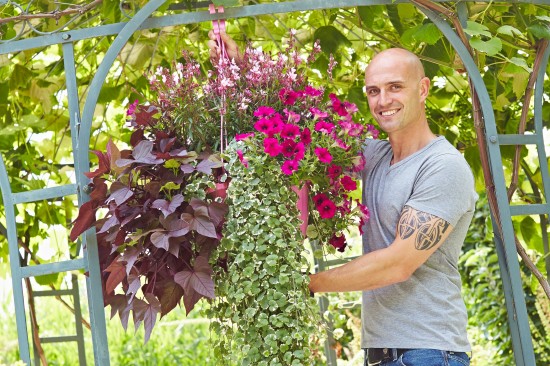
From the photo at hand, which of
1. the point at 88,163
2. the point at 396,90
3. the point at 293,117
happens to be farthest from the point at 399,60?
the point at 88,163

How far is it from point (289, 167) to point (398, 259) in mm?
376

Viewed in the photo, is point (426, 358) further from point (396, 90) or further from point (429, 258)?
point (396, 90)

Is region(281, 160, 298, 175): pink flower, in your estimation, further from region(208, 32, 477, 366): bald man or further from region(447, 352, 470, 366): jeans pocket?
region(447, 352, 470, 366): jeans pocket

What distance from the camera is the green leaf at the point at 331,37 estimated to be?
3.00m

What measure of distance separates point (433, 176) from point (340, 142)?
27 centimetres

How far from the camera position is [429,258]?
2318 mm

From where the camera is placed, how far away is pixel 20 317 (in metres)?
2.28

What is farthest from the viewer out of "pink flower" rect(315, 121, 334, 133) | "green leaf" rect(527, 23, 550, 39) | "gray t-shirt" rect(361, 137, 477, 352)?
"green leaf" rect(527, 23, 550, 39)

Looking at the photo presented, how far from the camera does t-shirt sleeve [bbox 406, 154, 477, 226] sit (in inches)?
87.0

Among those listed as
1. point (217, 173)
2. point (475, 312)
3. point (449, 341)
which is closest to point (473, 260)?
point (475, 312)

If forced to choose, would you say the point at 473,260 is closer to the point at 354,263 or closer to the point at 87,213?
the point at 354,263

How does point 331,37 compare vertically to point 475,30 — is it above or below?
above

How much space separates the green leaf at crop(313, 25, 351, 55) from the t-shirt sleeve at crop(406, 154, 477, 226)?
2.82 ft

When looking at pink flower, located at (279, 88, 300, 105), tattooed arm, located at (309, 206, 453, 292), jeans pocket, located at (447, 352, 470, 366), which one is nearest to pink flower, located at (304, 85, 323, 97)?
pink flower, located at (279, 88, 300, 105)
